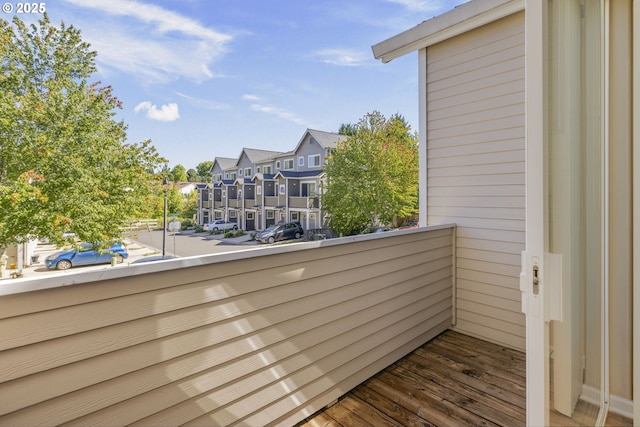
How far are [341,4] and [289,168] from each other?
4.74m

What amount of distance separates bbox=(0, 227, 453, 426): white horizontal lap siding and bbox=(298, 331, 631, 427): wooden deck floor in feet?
0.28

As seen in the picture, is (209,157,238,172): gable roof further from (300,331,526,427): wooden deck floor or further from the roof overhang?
(300,331,526,427): wooden deck floor

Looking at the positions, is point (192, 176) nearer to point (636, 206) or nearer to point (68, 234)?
point (68, 234)

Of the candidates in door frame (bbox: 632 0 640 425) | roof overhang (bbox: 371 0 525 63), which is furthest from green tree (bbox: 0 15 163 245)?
door frame (bbox: 632 0 640 425)

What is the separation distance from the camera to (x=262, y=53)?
10.2 meters

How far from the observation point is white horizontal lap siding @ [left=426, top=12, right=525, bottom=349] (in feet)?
7.43

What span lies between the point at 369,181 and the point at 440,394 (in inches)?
297

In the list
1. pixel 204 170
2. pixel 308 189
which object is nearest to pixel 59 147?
pixel 204 170

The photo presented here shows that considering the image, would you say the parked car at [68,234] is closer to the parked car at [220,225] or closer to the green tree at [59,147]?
the green tree at [59,147]

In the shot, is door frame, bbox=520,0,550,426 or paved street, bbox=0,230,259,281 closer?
door frame, bbox=520,0,550,426

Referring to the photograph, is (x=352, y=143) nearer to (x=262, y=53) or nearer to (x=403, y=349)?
(x=262, y=53)

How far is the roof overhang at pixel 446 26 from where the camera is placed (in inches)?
85.2

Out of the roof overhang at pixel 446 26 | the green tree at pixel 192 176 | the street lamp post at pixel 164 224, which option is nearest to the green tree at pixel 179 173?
the green tree at pixel 192 176

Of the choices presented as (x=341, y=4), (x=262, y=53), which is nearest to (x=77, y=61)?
(x=262, y=53)
